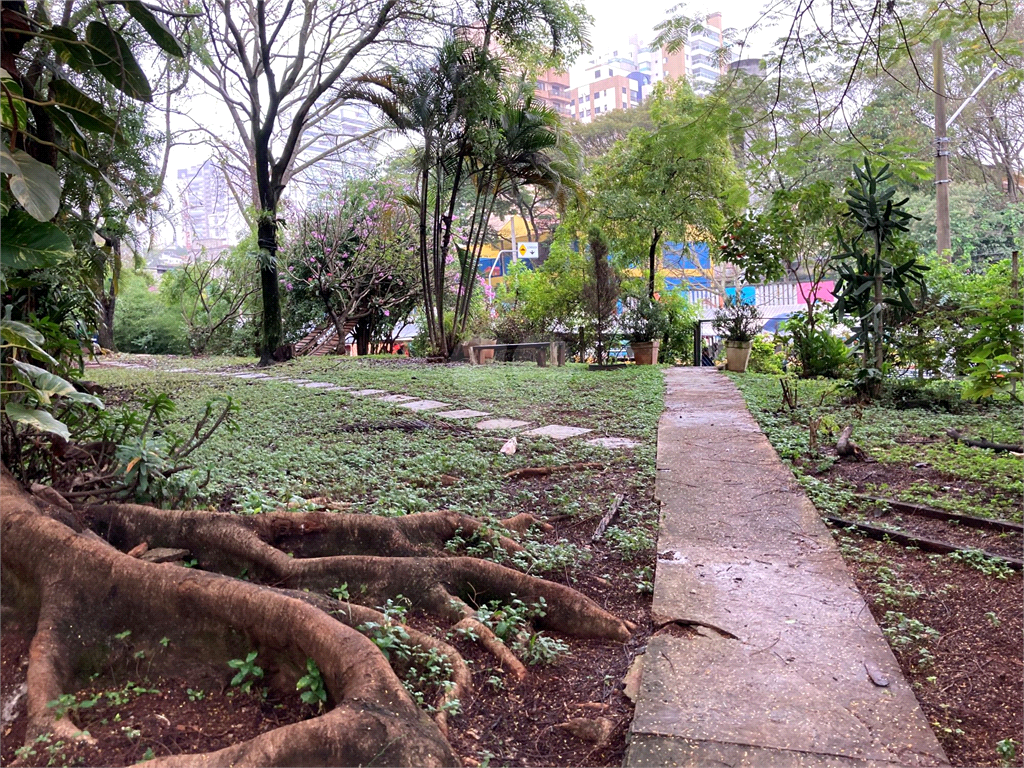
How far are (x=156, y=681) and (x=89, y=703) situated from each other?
0.18m

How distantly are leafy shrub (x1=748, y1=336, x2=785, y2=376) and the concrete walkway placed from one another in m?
→ 8.02

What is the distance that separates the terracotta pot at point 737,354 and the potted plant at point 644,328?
1559mm

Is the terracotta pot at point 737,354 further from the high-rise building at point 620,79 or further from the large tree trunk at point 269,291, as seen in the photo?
the large tree trunk at point 269,291

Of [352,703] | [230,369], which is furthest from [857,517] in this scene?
[230,369]

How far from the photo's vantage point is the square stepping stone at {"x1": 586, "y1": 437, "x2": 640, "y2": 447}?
516 cm

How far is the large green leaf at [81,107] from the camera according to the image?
8.23ft

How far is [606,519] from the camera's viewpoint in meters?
3.38

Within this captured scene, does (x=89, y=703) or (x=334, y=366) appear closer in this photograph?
(x=89, y=703)

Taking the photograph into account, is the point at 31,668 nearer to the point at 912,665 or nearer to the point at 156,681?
the point at 156,681

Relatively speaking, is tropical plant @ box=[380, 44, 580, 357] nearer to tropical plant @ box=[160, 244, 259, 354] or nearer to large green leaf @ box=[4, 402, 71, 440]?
tropical plant @ box=[160, 244, 259, 354]

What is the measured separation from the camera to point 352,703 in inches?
63.4

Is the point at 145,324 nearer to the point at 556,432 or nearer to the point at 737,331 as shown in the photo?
the point at 737,331

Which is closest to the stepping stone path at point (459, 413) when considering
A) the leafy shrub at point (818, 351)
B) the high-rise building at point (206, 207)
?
the leafy shrub at point (818, 351)

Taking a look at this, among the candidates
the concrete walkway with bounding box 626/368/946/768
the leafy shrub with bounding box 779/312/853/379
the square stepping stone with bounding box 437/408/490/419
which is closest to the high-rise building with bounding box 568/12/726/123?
the leafy shrub with bounding box 779/312/853/379
